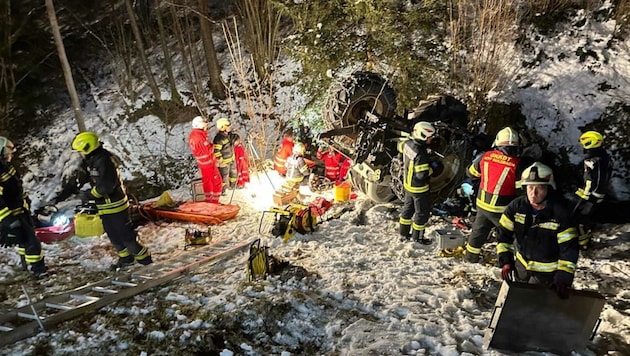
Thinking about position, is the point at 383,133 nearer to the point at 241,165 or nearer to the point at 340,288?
the point at 340,288

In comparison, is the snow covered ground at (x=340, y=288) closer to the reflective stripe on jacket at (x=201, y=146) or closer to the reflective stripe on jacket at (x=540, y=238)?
the reflective stripe on jacket at (x=540, y=238)

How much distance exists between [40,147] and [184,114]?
396 cm

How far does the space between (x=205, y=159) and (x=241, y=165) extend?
1.21 metres

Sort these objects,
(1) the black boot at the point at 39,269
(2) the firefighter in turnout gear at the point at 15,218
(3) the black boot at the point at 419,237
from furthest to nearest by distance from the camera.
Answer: (3) the black boot at the point at 419,237 < (1) the black boot at the point at 39,269 < (2) the firefighter in turnout gear at the point at 15,218

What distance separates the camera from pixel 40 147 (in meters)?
11.9

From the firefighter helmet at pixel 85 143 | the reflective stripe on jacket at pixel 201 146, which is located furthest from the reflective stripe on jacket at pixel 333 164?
the firefighter helmet at pixel 85 143

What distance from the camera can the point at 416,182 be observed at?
604cm

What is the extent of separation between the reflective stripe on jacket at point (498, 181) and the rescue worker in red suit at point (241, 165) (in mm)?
5420

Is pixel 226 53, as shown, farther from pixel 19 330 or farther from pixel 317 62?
pixel 19 330

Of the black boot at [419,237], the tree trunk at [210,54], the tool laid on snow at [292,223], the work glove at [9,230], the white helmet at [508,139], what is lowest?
the black boot at [419,237]

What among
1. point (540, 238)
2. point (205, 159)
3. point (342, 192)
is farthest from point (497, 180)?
point (205, 159)

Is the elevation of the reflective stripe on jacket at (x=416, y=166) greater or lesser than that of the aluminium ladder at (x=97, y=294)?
greater

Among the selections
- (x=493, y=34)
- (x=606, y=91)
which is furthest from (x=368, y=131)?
(x=606, y=91)

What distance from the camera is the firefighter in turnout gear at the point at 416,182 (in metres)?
5.92
